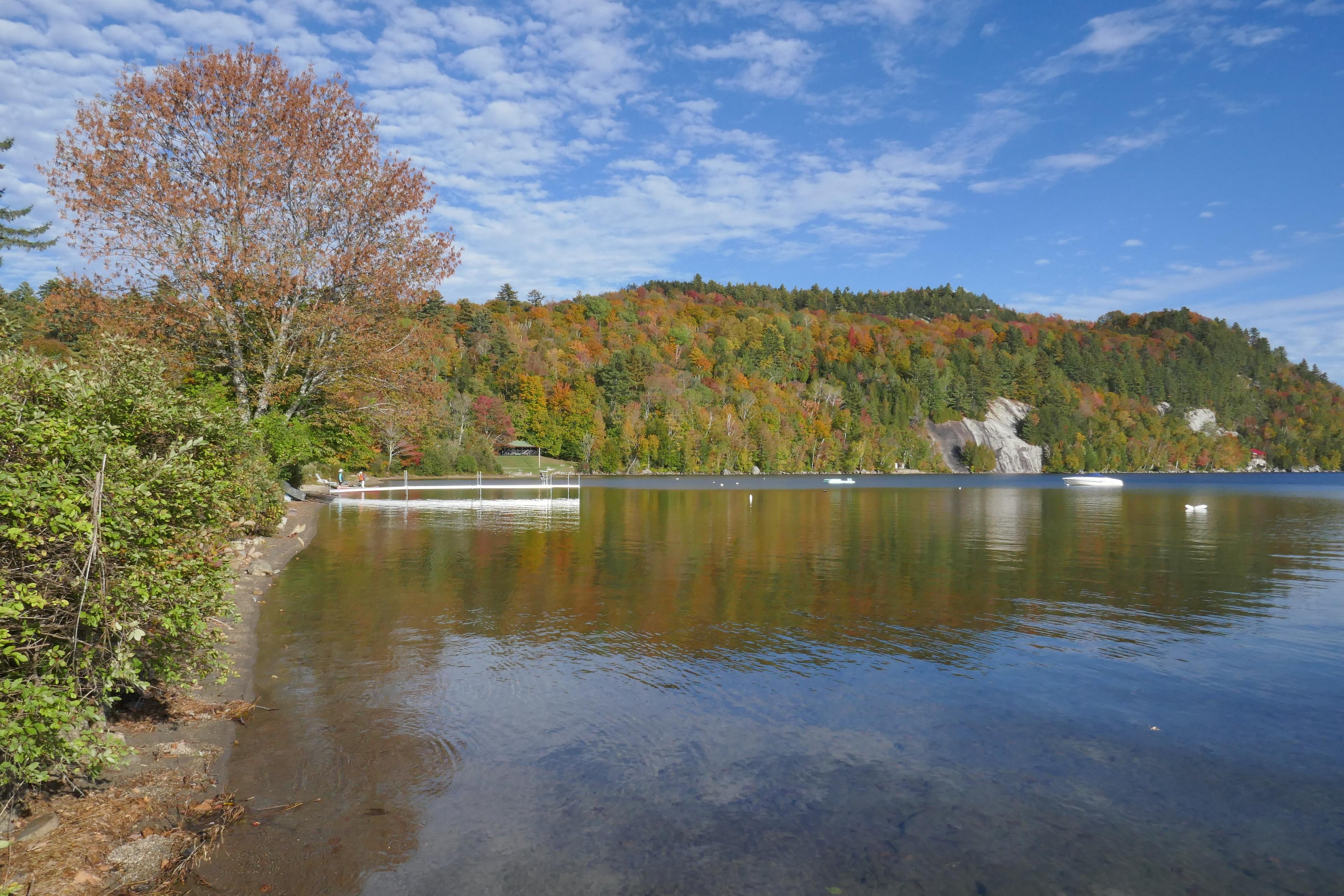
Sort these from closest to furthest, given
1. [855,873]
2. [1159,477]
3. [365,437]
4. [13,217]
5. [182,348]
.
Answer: [855,873], [182,348], [365,437], [13,217], [1159,477]

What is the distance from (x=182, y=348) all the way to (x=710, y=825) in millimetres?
26423

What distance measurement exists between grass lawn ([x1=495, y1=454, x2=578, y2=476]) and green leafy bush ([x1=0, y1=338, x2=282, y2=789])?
358ft

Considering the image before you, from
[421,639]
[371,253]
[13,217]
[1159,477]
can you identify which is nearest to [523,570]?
[421,639]

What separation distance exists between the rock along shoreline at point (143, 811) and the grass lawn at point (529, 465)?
4232 inches

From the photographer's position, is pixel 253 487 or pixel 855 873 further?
pixel 253 487

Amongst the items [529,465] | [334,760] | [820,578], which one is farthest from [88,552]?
[529,465]

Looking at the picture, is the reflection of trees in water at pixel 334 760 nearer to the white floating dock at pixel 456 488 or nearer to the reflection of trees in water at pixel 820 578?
the reflection of trees in water at pixel 820 578

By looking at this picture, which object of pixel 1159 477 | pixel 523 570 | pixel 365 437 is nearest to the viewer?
pixel 523 570

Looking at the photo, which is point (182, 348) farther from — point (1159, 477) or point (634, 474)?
point (1159, 477)

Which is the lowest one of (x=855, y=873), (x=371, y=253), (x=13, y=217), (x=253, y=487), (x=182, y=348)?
(x=855, y=873)

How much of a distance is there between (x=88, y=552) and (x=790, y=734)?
284 inches

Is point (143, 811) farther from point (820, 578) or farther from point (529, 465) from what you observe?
point (529, 465)

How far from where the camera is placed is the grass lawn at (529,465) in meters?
122

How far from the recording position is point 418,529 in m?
33.4
